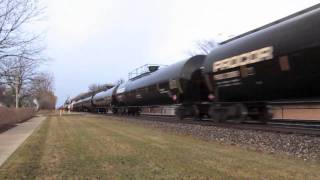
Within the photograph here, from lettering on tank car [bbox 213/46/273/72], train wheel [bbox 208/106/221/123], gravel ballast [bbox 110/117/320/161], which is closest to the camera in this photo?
gravel ballast [bbox 110/117/320/161]

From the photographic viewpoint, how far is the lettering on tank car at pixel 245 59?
56.2 ft

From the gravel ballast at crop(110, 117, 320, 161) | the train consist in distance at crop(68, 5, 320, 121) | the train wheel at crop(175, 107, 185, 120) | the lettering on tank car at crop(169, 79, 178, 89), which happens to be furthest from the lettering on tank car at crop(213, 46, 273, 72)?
the train wheel at crop(175, 107, 185, 120)

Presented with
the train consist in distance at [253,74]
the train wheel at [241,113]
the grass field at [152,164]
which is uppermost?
the train consist in distance at [253,74]

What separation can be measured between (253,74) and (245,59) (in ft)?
2.52

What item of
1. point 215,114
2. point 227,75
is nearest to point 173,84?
point 215,114

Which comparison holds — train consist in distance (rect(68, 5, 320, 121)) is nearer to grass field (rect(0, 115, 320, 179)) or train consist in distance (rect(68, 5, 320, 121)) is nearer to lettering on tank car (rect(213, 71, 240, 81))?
lettering on tank car (rect(213, 71, 240, 81))

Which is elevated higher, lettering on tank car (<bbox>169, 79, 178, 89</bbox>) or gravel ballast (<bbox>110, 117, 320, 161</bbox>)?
lettering on tank car (<bbox>169, 79, 178, 89</bbox>)

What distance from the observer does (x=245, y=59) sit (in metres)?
18.7

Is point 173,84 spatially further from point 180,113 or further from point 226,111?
point 226,111

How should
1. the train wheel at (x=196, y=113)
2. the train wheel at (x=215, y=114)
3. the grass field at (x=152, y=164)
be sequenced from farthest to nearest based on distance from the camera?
the train wheel at (x=196, y=113) < the train wheel at (x=215, y=114) < the grass field at (x=152, y=164)

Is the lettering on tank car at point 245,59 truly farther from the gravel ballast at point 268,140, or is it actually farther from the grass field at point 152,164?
the grass field at point 152,164

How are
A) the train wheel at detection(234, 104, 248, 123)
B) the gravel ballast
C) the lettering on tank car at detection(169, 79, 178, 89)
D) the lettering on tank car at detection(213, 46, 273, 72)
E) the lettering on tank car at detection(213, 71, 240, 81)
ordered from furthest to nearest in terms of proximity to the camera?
the lettering on tank car at detection(169, 79, 178, 89) < the train wheel at detection(234, 104, 248, 123) < the lettering on tank car at detection(213, 71, 240, 81) < the lettering on tank car at detection(213, 46, 273, 72) < the gravel ballast

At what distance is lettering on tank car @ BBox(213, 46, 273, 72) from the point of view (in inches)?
675

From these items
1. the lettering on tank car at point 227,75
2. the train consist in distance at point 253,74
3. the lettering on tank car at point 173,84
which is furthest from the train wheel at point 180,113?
the lettering on tank car at point 227,75
